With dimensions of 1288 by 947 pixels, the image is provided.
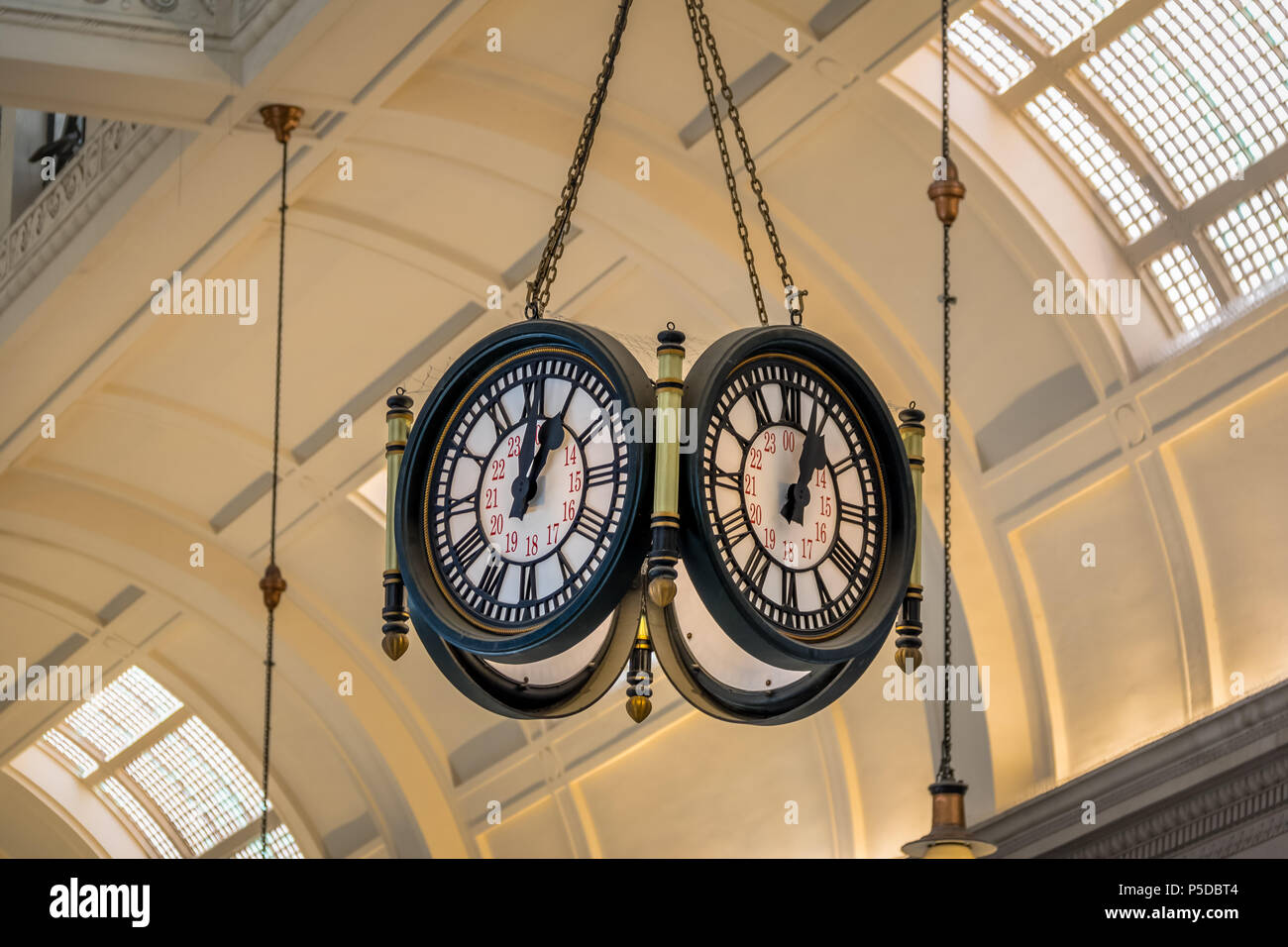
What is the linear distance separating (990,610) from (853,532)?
20.9ft

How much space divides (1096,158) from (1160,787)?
11.0 feet

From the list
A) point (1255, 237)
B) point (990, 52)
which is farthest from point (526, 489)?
point (990, 52)

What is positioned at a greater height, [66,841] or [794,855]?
[66,841]

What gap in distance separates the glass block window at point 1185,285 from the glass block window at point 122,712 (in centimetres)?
989

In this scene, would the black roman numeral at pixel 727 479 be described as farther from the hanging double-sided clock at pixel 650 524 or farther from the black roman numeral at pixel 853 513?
the black roman numeral at pixel 853 513

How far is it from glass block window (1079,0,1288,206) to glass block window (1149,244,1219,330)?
33 centimetres

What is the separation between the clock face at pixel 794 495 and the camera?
5.08 m

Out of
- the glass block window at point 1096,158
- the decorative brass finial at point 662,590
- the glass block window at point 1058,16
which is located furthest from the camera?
the glass block window at point 1096,158

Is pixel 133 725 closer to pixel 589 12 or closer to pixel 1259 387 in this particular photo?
pixel 589 12

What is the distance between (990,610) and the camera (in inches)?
456

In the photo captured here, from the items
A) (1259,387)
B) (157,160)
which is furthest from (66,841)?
(1259,387)

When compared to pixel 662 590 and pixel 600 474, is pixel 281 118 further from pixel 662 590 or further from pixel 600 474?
pixel 662 590

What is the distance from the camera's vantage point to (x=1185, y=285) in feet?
35.0

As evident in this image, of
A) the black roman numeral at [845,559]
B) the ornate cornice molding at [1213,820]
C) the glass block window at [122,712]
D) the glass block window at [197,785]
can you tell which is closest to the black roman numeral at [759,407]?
Result: the black roman numeral at [845,559]
